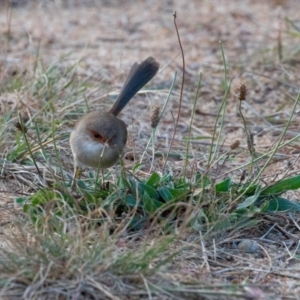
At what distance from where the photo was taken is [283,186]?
4.21m

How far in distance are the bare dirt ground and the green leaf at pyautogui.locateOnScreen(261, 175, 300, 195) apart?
147mm

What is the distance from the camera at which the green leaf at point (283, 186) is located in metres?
4.20

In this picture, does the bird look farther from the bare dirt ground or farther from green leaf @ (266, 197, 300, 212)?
green leaf @ (266, 197, 300, 212)

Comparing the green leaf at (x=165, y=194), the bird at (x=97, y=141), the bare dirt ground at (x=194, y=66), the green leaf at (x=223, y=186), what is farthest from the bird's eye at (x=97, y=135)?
the green leaf at (x=223, y=186)

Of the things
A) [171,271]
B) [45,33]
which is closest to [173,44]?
[45,33]

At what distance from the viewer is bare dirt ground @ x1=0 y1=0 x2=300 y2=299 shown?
3.86 m

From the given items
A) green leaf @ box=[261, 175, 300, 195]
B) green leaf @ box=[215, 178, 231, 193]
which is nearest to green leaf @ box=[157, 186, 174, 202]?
green leaf @ box=[215, 178, 231, 193]

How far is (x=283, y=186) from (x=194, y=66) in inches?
126

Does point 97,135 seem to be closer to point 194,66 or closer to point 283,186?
point 283,186

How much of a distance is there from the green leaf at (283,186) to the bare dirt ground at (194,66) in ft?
0.48

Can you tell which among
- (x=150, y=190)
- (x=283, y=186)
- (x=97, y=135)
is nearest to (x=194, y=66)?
(x=97, y=135)

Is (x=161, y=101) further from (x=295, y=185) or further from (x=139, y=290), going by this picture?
(x=139, y=290)

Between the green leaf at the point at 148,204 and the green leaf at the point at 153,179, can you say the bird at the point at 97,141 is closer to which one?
the green leaf at the point at 153,179

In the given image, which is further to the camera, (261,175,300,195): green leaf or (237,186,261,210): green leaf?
(261,175,300,195): green leaf
